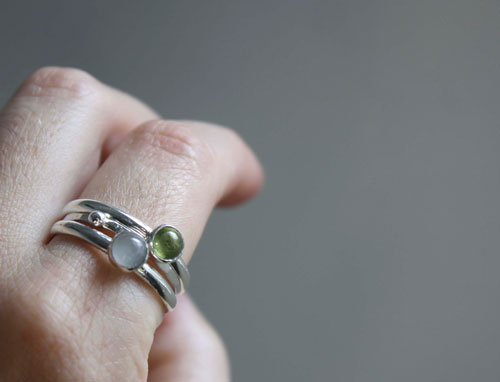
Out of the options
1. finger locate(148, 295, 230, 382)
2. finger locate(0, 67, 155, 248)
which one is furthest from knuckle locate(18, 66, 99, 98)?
finger locate(148, 295, 230, 382)

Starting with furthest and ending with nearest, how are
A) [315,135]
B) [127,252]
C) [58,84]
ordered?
[315,135], [58,84], [127,252]

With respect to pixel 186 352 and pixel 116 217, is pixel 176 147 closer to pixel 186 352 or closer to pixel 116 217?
pixel 116 217

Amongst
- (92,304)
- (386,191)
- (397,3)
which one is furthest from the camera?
(386,191)

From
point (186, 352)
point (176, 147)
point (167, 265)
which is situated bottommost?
point (186, 352)

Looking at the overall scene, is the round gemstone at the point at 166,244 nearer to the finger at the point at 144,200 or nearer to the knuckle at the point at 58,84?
the finger at the point at 144,200

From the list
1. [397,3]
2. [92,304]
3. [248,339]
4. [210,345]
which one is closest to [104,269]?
[92,304]

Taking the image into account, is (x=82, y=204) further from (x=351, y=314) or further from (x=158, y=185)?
(x=351, y=314)

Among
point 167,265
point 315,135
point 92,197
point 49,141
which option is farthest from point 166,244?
point 315,135

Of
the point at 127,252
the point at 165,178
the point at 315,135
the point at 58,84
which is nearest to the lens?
the point at 127,252

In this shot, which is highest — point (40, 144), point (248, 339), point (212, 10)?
point (212, 10)
